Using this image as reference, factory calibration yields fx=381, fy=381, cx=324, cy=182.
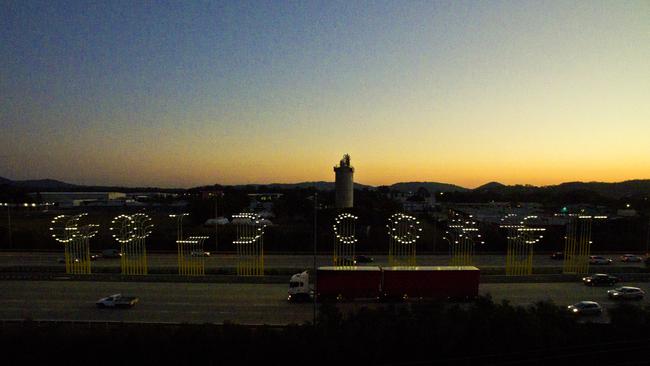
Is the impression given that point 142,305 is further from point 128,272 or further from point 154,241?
point 154,241

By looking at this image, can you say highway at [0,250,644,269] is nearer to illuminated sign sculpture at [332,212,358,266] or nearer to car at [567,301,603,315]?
illuminated sign sculpture at [332,212,358,266]

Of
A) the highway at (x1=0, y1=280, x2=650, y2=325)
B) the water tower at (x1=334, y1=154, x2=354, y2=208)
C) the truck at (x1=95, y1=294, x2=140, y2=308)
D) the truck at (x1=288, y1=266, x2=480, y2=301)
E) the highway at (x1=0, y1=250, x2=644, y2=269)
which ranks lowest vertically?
the highway at (x1=0, y1=250, x2=644, y2=269)

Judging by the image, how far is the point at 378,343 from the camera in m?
6.49

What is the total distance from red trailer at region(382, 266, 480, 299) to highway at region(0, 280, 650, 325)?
105 cm

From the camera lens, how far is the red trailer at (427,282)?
1090cm

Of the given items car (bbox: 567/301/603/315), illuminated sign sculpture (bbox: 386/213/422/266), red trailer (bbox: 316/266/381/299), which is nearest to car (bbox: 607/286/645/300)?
car (bbox: 567/301/603/315)

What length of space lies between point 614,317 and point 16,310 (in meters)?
14.4

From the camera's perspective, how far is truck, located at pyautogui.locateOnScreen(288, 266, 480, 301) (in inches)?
427

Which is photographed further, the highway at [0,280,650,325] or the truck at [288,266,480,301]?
the truck at [288,266,480,301]

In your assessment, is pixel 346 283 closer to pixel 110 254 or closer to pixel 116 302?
pixel 116 302

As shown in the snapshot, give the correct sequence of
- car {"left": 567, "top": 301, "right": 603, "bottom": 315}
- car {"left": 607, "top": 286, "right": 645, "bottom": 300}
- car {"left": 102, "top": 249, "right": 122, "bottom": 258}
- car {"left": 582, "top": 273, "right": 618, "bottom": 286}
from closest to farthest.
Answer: car {"left": 567, "top": 301, "right": 603, "bottom": 315} < car {"left": 607, "top": 286, "right": 645, "bottom": 300} < car {"left": 582, "top": 273, "right": 618, "bottom": 286} < car {"left": 102, "top": 249, "right": 122, "bottom": 258}

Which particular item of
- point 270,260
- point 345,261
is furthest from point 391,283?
point 270,260

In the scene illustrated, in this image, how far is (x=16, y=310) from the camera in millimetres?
10344

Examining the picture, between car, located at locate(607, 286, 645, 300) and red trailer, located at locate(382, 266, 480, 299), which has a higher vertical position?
red trailer, located at locate(382, 266, 480, 299)
